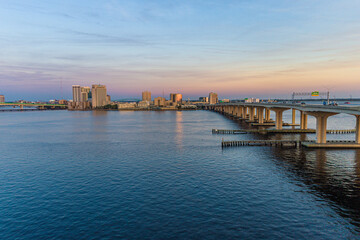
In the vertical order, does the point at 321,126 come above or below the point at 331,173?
above

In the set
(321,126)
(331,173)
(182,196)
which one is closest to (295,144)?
(321,126)

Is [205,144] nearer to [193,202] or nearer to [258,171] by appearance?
[258,171]

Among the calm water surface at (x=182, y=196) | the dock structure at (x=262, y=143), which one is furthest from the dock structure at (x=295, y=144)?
the calm water surface at (x=182, y=196)

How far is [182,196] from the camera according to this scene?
35812 mm

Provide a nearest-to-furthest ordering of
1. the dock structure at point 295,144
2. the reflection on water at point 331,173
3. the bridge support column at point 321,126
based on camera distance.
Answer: the reflection on water at point 331,173
the dock structure at point 295,144
the bridge support column at point 321,126

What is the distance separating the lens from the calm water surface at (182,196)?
2706 centimetres

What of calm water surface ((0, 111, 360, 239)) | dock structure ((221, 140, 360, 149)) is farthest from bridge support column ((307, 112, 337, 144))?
calm water surface ((0, 111, 360, 239))

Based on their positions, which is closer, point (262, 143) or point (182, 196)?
point (182, 196)

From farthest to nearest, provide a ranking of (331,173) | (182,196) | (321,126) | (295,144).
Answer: (295,144), (321,126), (331,173), (182,196)

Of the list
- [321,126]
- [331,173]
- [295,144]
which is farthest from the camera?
[295,144]

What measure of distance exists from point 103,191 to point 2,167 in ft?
102

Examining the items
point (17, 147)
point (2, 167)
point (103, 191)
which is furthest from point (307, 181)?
point (17, 147)

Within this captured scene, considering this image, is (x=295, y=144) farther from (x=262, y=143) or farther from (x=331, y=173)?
(x=331, y=173)

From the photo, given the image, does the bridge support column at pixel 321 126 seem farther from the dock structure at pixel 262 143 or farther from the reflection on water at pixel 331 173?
the dock structure at pixel 262 143
